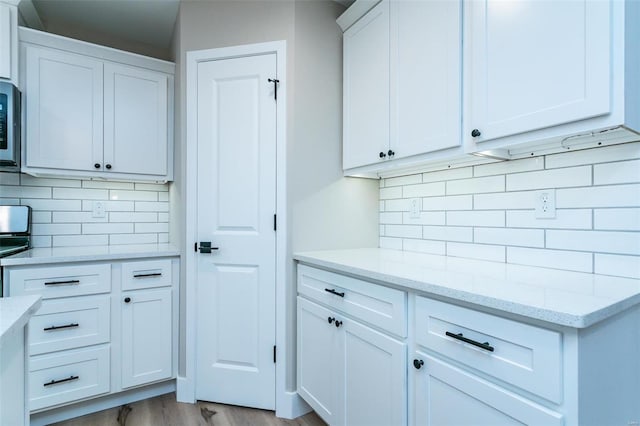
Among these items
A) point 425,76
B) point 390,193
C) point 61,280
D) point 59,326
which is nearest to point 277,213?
point 390,193

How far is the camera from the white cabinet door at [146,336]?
210 centimetres

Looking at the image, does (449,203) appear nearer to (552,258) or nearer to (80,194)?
(552,258)

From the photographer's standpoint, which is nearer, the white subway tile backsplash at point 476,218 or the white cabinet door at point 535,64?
the white cabinet door at point 535,64

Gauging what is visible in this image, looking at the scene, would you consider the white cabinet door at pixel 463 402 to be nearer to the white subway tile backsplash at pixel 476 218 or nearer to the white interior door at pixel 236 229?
the white subway tile backsplash at pixel 476 218

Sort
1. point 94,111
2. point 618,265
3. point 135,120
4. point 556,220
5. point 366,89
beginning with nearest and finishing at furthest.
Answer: point 618,265 → point 556,220 → point 366,89 → point 94,111 → point 135,120

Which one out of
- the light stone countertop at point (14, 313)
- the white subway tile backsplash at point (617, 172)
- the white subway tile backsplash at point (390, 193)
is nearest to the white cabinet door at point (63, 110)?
the light stone countertop at point (14, 313)

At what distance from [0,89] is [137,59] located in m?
0.79

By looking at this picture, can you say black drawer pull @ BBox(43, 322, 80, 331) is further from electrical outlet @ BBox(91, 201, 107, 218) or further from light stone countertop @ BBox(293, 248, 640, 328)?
light stone countertop @ BBox(293, 248, 640, 328)

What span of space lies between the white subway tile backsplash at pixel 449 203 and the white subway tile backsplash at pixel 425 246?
19cm

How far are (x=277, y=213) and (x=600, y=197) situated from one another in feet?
4.87

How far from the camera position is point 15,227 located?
2.13 meters

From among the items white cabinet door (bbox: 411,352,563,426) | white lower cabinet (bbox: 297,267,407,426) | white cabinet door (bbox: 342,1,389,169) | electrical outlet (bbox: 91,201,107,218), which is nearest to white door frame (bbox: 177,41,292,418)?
white lower cabinet (bbox: 297,267,407,426)

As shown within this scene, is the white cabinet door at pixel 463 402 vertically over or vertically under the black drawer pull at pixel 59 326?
over

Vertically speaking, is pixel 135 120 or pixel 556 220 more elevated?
pixel 135 120
